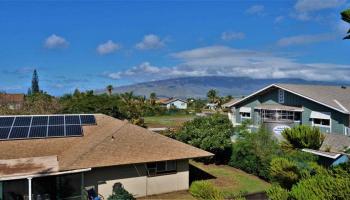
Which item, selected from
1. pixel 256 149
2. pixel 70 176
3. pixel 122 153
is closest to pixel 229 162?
pixel 256 149

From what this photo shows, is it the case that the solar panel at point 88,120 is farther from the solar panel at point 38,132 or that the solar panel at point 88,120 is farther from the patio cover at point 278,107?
the patio cover at point 278,107

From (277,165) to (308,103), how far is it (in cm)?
3290

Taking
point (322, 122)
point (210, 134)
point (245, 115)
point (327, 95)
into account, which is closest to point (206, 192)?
point (210, 134)

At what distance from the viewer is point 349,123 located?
34594mm

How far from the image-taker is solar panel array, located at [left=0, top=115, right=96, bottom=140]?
22.3 meters

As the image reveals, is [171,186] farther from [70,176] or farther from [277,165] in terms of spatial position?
[277,165]

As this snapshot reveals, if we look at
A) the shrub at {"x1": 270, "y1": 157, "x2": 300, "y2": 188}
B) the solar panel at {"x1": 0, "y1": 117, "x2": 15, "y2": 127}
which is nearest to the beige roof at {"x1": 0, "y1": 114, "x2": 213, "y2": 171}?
the solar panel at {"x1": 0, "y1": 117, "x2": 15, "y2": 127}

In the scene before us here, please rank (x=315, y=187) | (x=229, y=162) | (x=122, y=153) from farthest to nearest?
(x=229, y=162) < (x=122, y=153) < (x=315, y=187)

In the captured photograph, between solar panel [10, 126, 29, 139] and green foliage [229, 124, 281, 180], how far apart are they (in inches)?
622

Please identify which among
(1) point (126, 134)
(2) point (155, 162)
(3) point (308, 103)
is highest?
(3) point (308, 103)

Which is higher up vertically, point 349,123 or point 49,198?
point 349,123

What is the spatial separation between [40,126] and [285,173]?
827 inches

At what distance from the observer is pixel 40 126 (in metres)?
23.5

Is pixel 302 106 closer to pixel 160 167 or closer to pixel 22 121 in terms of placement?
pixel 160 167
